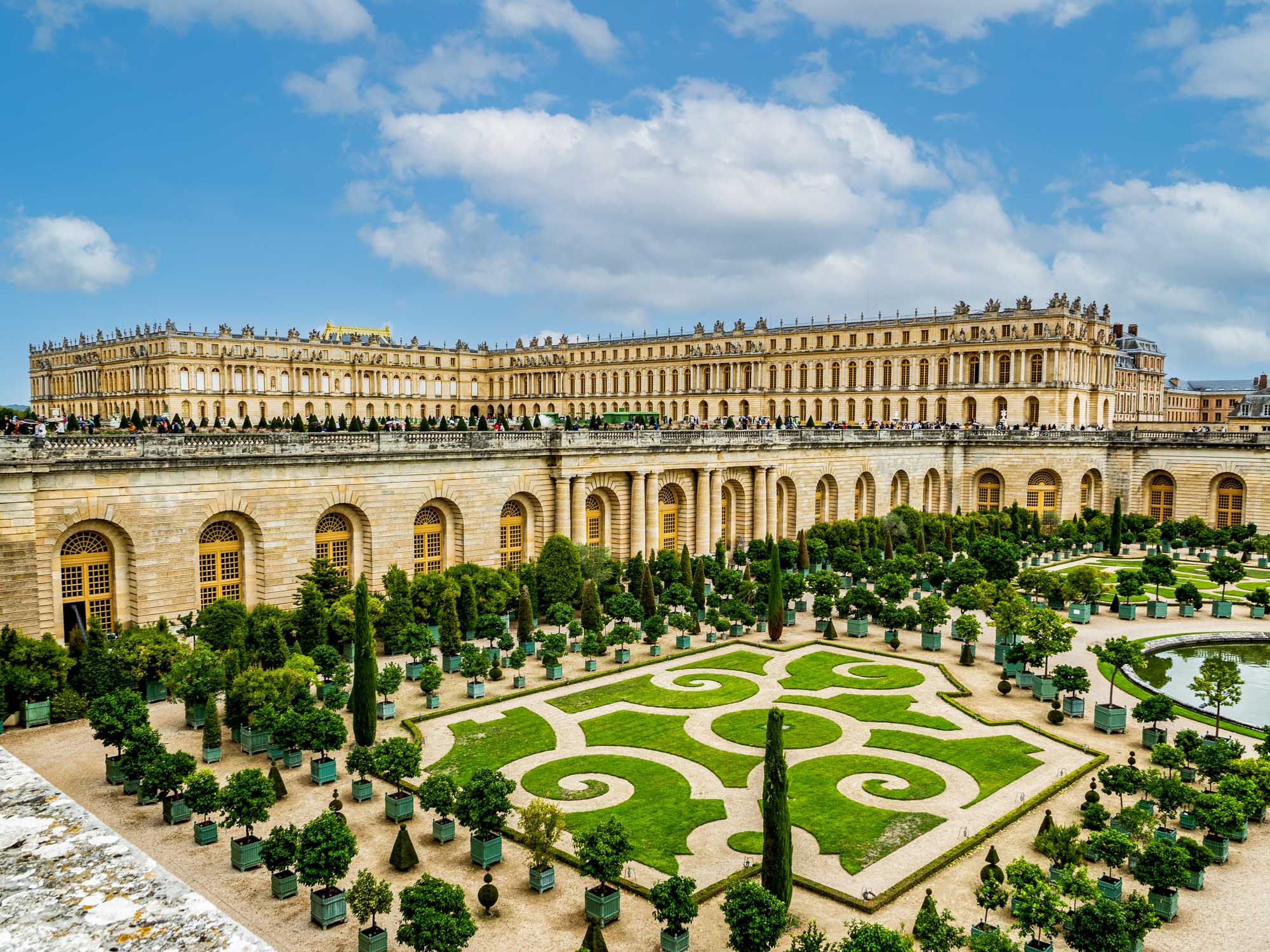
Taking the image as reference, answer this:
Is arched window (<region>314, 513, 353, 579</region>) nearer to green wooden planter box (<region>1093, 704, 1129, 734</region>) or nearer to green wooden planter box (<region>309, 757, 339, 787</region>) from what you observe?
green wooden planter box (<region>309, 757, 339, 787</region>)

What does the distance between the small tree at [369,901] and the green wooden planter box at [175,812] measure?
23.3ft

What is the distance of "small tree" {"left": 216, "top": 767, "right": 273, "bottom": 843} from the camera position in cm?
1922

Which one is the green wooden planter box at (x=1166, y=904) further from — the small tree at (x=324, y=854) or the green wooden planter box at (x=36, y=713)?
the green wooden planter box at (x=36, y=713)

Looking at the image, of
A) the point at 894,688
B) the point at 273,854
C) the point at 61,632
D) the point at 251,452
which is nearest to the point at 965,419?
the point at 894,688

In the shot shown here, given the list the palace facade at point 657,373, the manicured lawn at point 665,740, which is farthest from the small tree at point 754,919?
the palace facade at point 657,373

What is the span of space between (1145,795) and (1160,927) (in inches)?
268

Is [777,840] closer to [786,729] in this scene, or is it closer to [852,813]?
[852,813]

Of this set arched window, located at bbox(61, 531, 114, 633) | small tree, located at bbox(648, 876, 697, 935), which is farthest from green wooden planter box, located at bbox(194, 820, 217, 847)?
arched window, located at bbox(61, 531, 114, 633)

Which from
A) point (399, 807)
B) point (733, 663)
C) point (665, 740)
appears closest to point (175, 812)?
point (399, 807)

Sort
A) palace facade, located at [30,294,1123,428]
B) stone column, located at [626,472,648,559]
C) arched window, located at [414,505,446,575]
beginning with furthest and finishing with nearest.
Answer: palace facade, located at [30,294,1123,428] < stone column, located at [626,472,648,559] < arched window, located at [414,505,446,575]

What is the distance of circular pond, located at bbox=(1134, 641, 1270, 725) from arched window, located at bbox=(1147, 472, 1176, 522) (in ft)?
111

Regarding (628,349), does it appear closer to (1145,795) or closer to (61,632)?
(61,632)

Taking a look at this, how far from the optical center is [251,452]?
3741 centimetres

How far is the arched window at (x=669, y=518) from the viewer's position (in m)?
55.9
